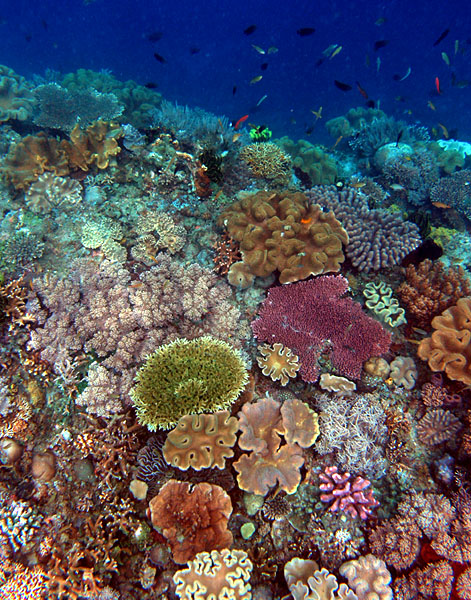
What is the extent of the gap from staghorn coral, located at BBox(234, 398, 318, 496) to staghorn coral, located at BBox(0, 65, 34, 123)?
33.2 ft

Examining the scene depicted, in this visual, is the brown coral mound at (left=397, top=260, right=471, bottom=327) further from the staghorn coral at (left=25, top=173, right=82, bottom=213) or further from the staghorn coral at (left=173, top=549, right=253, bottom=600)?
the staghorn coral at (left=25, top=173, right=82, bottom=213)

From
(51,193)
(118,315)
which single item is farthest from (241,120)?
(118,315)

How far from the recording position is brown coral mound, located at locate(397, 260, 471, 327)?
5.21 meters

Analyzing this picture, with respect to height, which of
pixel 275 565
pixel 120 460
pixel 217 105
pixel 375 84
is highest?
pixel 375 84

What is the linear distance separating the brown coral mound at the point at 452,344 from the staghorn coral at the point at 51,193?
7.47m

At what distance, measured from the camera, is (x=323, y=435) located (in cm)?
427

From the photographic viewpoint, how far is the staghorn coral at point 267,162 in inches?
296

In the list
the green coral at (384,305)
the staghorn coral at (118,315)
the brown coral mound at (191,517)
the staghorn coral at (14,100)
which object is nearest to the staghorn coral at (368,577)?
the brown coral mound at (191,517)

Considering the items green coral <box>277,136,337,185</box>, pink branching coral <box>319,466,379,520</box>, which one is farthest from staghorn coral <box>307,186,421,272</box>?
pink branching coral <box>319,466,379,520</box>

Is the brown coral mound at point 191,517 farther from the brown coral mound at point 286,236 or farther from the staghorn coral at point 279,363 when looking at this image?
the brown coral mound at point 286,236

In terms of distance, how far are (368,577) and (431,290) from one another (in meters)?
4.19

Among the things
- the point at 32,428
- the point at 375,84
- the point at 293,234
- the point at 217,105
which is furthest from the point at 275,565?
the point at 375,84

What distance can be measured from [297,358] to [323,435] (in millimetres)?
1132

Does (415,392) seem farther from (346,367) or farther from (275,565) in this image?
(275,565)
